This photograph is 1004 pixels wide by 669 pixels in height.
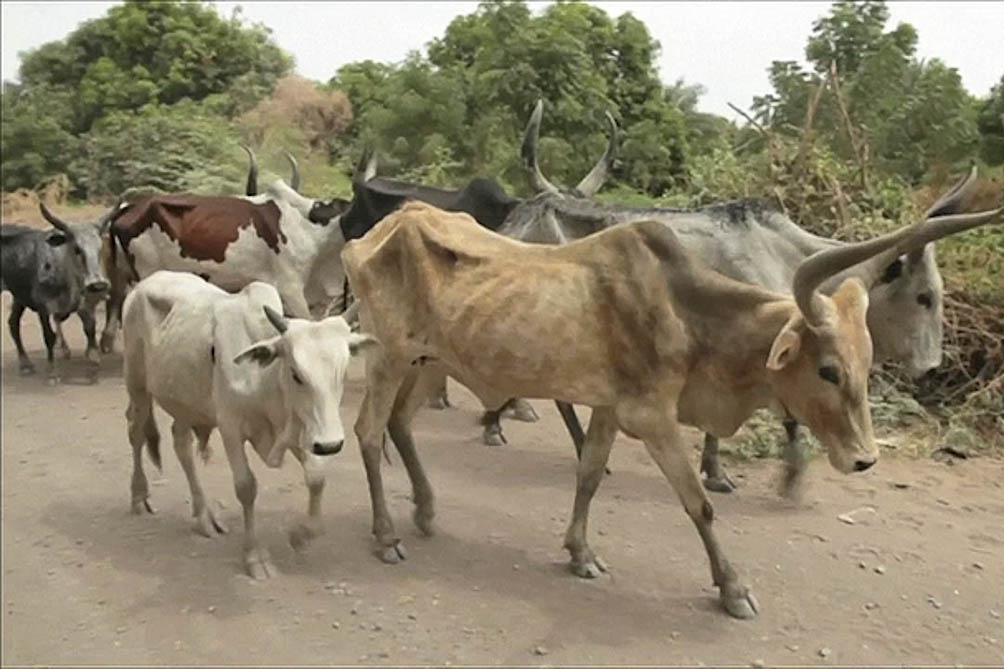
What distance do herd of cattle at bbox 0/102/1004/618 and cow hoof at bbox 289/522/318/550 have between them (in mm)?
10

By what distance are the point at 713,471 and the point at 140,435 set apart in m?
2.67

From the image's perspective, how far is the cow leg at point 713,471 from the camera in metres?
4.84

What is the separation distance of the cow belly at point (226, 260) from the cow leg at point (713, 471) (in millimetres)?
3469

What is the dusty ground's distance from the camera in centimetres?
308

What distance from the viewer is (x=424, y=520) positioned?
4285mm

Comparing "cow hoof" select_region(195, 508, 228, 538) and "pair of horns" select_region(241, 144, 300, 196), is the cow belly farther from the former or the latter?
"cow hoof" select_region(195, 508, 228, 538)

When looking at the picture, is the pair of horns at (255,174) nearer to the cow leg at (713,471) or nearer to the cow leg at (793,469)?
the cow leg at (713,471)

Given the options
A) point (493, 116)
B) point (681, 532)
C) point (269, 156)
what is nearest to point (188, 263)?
point (269, 156)

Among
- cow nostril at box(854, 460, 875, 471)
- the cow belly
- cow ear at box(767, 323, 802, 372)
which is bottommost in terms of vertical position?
cow nostril at box(854, 460, 875, 471)

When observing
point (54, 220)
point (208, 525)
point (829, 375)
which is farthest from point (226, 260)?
point (829, 375)

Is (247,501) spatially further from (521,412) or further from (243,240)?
(243,240)

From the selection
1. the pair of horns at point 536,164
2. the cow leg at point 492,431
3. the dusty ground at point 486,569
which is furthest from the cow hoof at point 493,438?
the pair of horns at point 536,164

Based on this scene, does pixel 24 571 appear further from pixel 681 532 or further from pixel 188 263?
pixel 188 263

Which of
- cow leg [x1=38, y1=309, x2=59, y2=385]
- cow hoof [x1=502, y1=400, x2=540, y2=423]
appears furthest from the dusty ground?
cow leg [x1=38, y1=309, x2=59, y2=385]
